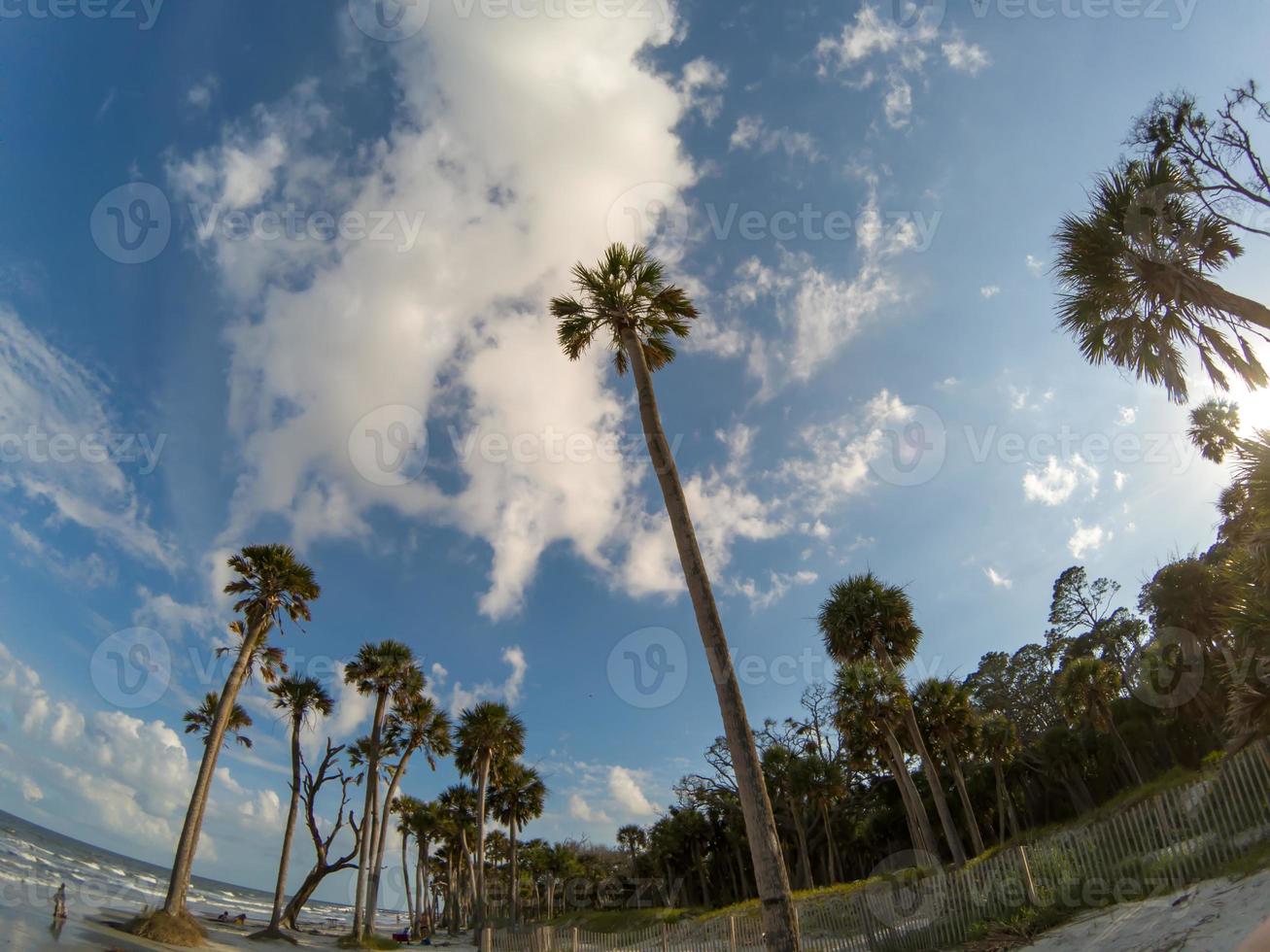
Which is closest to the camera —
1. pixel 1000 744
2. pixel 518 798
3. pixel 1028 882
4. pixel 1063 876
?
pixel 1063 876

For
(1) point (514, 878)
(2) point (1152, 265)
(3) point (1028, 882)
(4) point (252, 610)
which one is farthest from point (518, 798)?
(2) point (1152, 265)

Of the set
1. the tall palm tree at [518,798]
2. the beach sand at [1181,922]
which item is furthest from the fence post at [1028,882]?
the tall palm tree at [518,798]

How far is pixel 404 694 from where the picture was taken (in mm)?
36844

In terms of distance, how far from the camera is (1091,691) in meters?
33.0

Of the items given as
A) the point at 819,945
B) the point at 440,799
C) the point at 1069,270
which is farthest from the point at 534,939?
the point at 440,799

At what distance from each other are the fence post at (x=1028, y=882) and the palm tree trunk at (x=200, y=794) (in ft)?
79.5

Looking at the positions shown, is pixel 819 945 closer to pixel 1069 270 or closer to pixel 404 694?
pixel 1069 270

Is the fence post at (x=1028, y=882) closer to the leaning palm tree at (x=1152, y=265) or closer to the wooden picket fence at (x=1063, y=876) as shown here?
the wooden picket fence at (x=1063, y=876)

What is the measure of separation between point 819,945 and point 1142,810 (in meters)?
8.47

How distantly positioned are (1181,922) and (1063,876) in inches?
125

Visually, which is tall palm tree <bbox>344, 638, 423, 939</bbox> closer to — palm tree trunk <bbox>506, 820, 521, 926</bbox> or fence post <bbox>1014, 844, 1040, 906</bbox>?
palm tree trunk <bbox>506, 820, 521, 926</bbox>

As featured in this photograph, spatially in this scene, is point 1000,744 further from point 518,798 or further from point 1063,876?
point 518,798

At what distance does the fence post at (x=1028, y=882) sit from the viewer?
46.6ft

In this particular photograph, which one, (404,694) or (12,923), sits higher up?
(404,694)
